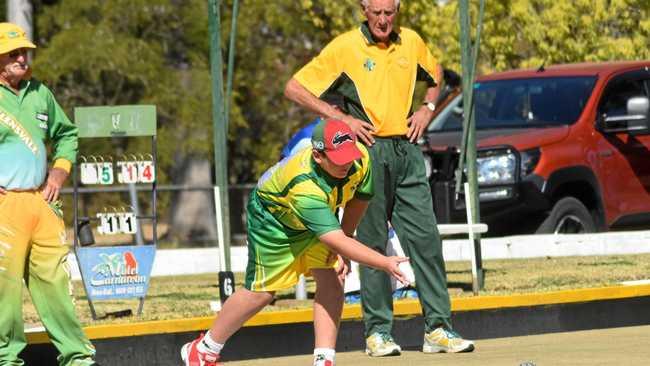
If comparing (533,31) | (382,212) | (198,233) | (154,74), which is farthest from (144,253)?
(198,233)

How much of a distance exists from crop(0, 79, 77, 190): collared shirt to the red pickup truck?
613cm

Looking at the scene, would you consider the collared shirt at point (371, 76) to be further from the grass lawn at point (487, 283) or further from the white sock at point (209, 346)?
the grass lawn at point (487, 283)

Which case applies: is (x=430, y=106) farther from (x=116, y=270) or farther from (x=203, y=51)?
(x=203, y=51)

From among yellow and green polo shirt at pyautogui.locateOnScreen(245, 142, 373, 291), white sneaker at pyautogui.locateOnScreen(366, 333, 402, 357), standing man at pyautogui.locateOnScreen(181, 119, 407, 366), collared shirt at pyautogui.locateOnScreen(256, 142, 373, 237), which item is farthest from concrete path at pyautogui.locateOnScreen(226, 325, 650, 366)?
collared shirt at pyautogui.locateOnScreen(256, 142, 373, 237)

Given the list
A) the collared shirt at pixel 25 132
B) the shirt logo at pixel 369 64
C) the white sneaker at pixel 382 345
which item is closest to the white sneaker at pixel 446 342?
the white sneaker at pixel 382 345

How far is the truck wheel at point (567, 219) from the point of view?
1567 cm

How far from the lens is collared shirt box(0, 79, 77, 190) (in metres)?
8.99

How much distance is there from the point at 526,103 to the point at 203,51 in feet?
45.4

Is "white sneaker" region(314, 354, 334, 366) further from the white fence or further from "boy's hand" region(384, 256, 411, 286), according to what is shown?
the white fence

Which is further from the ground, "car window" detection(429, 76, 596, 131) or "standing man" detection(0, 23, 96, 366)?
"car window" detection(429, 76, 596, 131)

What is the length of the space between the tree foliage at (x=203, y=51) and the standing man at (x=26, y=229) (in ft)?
49.0

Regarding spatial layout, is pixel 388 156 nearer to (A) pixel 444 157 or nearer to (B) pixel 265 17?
(A) pixel 444 157

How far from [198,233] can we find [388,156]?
827 inches

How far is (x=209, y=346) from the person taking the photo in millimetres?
9312
